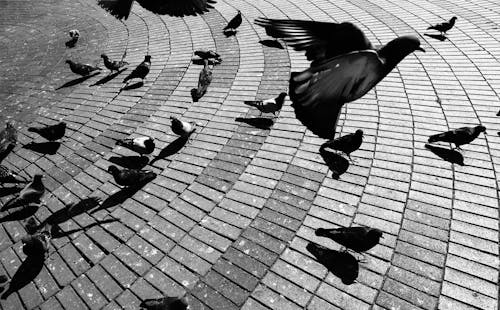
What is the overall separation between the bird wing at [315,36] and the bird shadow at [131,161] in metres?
2.89

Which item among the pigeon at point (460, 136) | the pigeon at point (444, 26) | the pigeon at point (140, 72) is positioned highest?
the pigeon at point (444, 26)

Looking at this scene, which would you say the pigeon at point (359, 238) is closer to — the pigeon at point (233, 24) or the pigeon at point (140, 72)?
the pigeon at point (140, 72)

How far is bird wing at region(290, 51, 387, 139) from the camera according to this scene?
11.2 ft

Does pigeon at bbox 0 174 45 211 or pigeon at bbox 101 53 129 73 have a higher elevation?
pigeon at bbox 101 53 129 73

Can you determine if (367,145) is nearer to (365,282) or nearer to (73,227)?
(365,282)

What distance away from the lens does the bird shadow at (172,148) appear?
227 inches

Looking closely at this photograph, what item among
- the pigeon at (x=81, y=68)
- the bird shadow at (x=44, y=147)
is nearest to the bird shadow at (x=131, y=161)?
the bird shadow at (x=44, y=147)

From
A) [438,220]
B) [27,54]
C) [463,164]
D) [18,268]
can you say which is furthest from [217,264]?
[27,54]

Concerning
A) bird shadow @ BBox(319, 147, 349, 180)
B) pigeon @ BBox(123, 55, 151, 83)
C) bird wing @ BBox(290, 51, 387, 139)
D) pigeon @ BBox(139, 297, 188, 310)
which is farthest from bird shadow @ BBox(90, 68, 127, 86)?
pigeon @ BBox(139, 297, 188, 310)

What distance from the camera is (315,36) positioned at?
418cm

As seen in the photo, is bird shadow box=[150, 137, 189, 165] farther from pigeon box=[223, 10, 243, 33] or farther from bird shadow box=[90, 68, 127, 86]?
pigeon box=[223, 10, 243, 33]

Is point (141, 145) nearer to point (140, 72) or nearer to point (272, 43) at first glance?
point (140, 72)

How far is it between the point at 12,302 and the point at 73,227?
105cm

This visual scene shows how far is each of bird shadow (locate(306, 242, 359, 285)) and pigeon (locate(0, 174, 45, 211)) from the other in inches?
150
